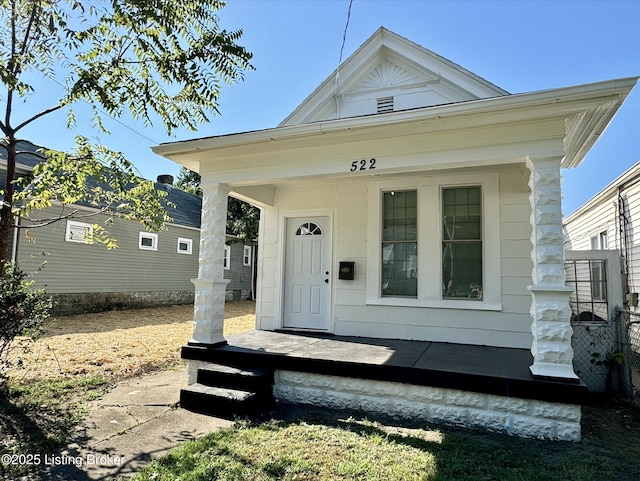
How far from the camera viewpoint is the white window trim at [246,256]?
18.7 meters

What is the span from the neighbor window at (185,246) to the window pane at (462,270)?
1190 centimetres

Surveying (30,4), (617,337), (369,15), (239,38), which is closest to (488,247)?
(617,337)

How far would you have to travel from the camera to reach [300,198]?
6.51 m

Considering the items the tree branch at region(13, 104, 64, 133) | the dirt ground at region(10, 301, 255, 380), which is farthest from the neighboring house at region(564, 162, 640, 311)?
the tree branch at region(13, 104, 64, 133)

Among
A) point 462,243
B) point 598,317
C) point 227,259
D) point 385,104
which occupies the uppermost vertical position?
point 385,104

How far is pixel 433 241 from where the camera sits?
5535mm

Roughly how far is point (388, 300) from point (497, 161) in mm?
2623

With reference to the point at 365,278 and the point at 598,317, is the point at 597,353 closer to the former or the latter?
the point at 598,317

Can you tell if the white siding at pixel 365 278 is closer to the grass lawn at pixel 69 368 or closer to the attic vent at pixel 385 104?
the attic vent at pixel 385 104

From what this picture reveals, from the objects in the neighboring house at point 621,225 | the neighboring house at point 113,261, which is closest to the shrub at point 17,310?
the neighboring house at point 113,261

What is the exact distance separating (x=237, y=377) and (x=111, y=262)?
10.1 meters

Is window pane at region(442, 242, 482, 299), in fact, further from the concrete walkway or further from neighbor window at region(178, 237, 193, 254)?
neighbor window at region(178, 237, 193, 254)

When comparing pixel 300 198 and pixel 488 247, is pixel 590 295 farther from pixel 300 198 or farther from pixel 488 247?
pixel 300 198

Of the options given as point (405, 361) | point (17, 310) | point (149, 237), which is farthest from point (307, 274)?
point (149, 237)
